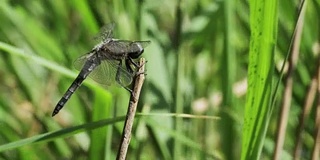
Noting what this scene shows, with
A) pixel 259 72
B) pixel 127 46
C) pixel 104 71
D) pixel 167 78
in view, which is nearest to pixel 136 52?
pixel 127 46

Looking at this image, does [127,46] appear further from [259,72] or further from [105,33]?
[259,72]

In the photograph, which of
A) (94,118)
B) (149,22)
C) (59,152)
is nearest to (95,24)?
(149,22)

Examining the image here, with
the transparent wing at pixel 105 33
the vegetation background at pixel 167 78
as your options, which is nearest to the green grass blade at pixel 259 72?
the vegetation background at pixel 167 78

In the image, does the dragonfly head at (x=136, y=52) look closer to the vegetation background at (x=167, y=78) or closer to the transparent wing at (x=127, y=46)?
the transparent wing at (x=127, y=46)

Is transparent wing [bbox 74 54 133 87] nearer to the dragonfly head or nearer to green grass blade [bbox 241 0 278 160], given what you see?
the dragonfly head

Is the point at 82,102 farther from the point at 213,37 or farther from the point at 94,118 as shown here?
A: the point at 94,118
